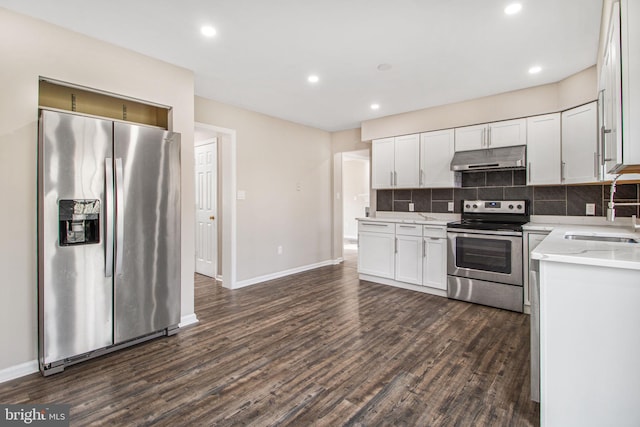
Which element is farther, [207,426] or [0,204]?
[0,204]

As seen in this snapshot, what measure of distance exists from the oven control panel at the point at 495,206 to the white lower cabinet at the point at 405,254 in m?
0.64

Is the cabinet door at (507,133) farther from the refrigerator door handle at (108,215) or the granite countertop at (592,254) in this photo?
the refrigerator door handle at (108,215)

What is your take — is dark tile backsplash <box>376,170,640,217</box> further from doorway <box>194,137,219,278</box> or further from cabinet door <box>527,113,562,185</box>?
doorway <box>194,137,219,278</box>

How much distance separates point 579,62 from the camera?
3.04 m

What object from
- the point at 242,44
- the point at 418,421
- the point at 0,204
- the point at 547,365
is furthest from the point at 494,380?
the point at 0,204

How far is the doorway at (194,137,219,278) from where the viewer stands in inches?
195

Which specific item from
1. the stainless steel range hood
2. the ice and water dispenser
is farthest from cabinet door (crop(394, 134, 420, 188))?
the ice and water dispenser

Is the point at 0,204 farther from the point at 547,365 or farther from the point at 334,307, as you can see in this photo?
the point at 547,365

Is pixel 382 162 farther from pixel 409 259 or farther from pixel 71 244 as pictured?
pixel 71 244

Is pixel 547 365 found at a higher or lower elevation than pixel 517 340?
higher

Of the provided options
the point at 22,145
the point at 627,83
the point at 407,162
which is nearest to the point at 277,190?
the point at 407,162

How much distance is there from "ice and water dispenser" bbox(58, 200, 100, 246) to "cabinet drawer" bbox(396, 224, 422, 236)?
11.3ft

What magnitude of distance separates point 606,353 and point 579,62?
9.36ft

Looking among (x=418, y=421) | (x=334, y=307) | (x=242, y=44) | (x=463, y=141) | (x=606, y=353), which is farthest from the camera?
(x=463, y=141)
